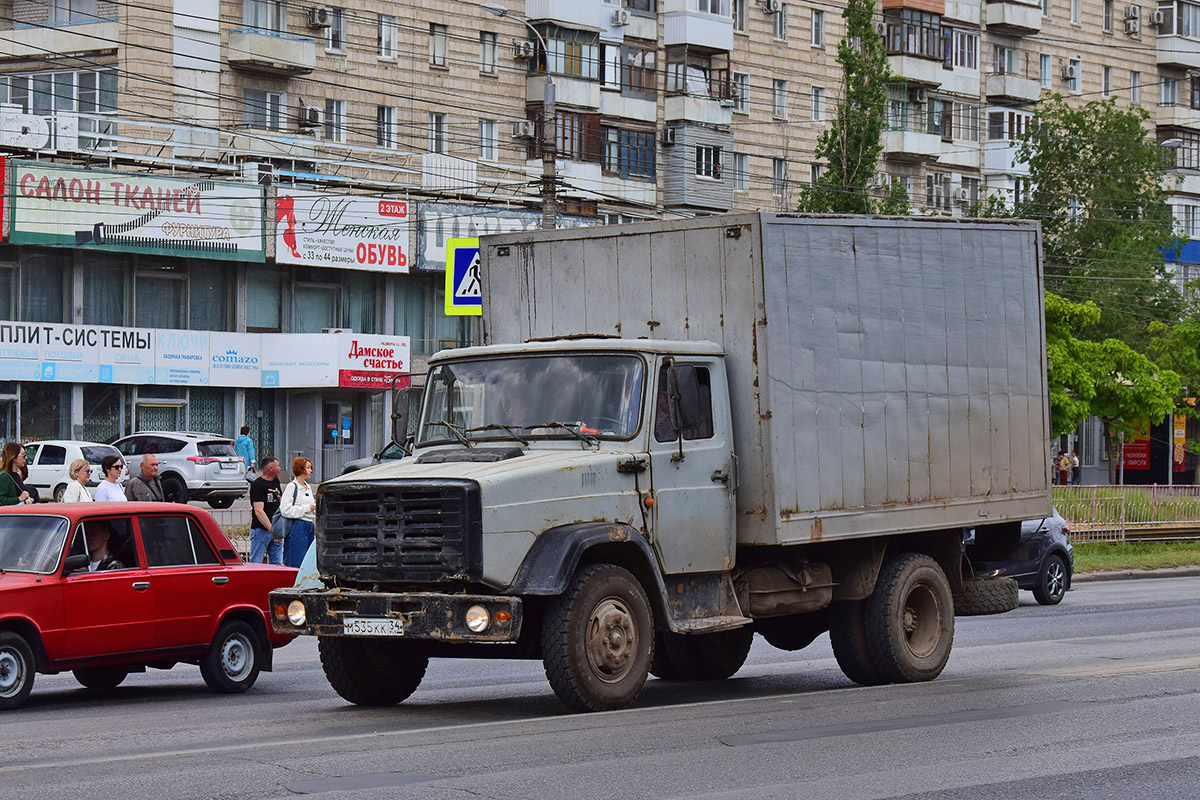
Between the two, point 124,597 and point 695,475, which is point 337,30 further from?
point 695,475

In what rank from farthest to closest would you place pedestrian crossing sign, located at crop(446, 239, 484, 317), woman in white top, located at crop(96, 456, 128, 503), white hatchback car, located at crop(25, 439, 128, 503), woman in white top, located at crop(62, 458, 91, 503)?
1. white hatchback car, located at crop(25, 439, 128, 503)
2. pedestrian crossing sign, located at crop(446, 239, 484, 317)
3. woman in white top, located at crop(62, 458, 91, 503)
4. woman in white top, located at crop(96, 456, 128, 503)

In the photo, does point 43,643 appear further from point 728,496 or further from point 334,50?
point 334,50

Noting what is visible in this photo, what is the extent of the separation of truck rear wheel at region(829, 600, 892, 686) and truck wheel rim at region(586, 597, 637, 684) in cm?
272

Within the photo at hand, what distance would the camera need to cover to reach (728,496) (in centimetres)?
1242

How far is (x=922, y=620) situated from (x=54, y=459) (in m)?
28.1

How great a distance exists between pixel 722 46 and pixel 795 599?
156 ft

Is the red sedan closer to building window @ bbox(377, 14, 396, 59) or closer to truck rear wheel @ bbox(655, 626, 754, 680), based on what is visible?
truck rear wheel @ bbox(655, 626, 754, 680)

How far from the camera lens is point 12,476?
18344mm

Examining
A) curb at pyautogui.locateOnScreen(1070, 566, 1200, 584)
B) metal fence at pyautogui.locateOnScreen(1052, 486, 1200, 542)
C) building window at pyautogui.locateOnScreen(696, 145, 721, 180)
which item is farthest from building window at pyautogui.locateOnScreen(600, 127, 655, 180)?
curb at pyautogui.locateOnScreen(1070, 566, 1200, 584)

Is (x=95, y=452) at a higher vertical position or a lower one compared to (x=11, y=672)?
higher

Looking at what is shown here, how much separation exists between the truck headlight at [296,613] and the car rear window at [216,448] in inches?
1148

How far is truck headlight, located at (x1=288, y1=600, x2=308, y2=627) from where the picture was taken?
452 inches

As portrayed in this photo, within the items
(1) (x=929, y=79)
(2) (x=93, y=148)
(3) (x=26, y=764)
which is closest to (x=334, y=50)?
(2) (x=93, y=148)

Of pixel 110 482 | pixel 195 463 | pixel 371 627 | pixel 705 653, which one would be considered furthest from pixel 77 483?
pixel 195 463
